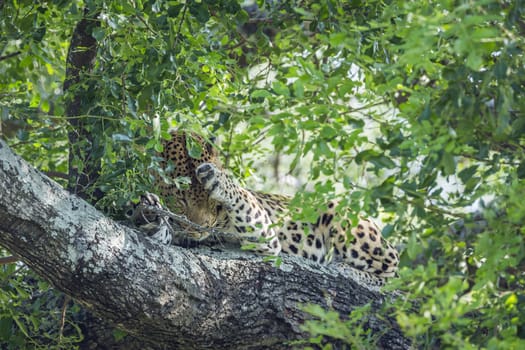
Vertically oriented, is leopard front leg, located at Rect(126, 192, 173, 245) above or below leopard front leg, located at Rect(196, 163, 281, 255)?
above

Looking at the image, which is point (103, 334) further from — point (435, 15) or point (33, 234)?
point (435, 15)

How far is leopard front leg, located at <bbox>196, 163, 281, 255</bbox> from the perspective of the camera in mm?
7773

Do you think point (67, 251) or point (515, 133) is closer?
point (515, 133)

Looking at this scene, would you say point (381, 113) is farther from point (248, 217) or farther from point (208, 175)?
point (248, 217)

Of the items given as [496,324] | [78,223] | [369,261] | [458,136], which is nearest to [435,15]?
[458,136]

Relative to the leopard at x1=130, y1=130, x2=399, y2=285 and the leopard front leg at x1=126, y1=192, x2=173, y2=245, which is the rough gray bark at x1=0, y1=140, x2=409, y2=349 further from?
the leopard at x1=130, y1=130, x2=399, y2=285

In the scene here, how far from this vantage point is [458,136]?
15.5 feet

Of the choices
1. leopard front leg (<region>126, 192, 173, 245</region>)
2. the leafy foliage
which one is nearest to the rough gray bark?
leopard front leg (<region>126, 192, 173, 245</region>)

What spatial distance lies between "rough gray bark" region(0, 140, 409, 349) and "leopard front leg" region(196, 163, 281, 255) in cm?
66

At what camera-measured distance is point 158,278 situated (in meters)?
6.13

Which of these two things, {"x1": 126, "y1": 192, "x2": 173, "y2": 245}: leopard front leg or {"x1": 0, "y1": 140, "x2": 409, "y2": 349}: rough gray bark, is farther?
{"x1": 126, "y1": 192, "x2": 173, "y2": 245}: leopard front leg

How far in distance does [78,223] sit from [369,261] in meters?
4.02

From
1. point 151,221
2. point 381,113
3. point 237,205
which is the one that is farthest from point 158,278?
point 237,205

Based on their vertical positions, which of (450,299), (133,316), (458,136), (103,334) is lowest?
(103,334)
